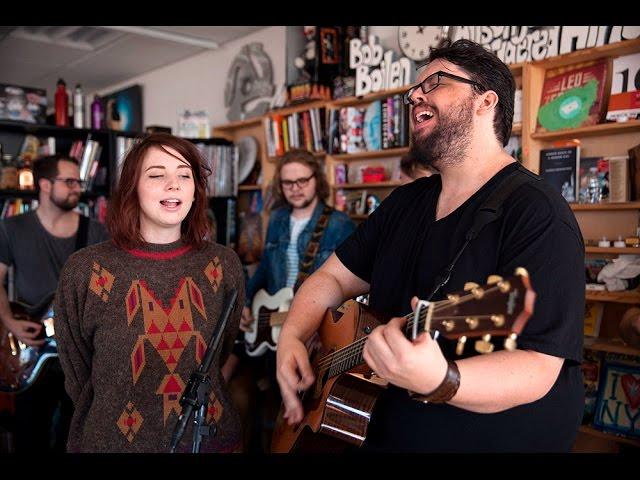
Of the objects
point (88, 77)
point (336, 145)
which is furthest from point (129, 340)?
point (88, 77)

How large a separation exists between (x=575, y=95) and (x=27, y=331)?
304 centimetres

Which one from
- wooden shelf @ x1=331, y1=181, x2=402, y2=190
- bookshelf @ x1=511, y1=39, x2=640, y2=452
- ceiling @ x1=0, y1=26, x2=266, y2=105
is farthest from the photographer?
ceiling @ x1=0, y1=26, x2=266, y2=105

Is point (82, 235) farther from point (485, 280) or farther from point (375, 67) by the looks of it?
point (485, 280)

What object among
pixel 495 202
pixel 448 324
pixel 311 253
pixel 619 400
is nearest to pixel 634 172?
pixel 619 400

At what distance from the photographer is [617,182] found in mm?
3021

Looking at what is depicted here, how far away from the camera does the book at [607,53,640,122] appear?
2967mm

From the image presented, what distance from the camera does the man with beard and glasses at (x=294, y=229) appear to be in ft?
11.1

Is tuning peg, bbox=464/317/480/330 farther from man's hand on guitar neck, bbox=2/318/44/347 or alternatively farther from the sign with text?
the sign with text

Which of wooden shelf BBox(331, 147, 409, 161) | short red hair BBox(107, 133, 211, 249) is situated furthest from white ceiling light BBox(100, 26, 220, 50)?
short red hair BBox(107, 133, 211, 249)

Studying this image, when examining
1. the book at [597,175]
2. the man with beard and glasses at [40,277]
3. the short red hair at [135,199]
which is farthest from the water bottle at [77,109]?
the book at [597,175]

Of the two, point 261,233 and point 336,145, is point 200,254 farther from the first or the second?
point 261,233

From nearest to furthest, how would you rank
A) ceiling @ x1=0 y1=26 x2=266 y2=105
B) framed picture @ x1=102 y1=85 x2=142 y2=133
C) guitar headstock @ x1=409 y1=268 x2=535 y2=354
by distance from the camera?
guitar headstock @ x1=409 y1=268 x2=535 y2=354 < ceiling @ x1=0 y1=26 x2=266 y2=105 < framed picture @ x1=102 y1=85 x2=142 y2=133

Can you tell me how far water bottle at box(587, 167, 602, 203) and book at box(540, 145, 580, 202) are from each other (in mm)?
62

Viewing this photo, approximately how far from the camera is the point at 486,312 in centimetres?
101
